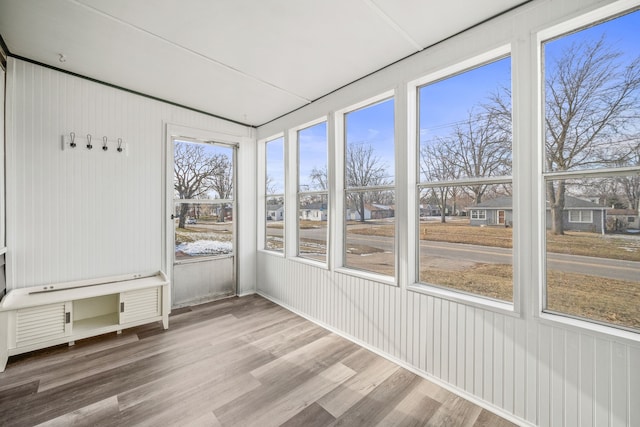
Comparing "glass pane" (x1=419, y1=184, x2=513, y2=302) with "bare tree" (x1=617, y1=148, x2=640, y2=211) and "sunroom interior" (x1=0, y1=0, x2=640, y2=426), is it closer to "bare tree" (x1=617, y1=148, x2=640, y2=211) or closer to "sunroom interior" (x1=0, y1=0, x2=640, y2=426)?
"sunroom interior" (x1=0, y1=0, x2=640, y2=426)

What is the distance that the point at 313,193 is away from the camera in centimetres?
348

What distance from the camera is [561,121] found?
174 centimetres

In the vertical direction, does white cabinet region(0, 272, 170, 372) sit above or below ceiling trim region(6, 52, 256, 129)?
below

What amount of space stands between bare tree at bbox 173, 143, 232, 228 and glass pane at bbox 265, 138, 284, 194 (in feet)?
2.15

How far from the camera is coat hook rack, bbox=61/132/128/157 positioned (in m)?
2.76

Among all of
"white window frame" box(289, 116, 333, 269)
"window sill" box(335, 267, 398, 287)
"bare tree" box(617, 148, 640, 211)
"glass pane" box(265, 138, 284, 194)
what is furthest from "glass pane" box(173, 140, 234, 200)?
"bare tree" box(617, 148, 640, 211)

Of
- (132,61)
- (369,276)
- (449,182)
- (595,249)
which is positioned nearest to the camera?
Answer: (595,249)

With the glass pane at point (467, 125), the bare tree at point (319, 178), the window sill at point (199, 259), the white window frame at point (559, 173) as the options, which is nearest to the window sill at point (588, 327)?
the white window frame at point (559, 173)

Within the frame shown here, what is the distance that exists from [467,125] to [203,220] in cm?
348

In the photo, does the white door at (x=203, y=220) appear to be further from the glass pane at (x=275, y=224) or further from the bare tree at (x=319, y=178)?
the bare tree at (x=319, y=178)

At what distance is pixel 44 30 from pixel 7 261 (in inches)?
81.0

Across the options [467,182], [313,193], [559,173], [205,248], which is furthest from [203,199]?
[559,173]

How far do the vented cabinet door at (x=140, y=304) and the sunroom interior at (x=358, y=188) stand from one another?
0.06 feet

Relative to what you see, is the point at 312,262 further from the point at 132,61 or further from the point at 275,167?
the point at 132,61
